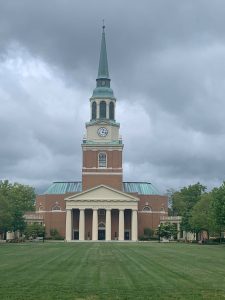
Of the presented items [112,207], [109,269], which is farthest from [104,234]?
[109,269]

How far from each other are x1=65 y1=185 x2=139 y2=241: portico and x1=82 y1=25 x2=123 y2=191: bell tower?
8.33 ft

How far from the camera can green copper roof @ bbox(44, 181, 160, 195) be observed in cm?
12875

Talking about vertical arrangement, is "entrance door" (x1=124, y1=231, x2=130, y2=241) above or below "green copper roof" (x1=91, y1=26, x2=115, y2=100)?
below

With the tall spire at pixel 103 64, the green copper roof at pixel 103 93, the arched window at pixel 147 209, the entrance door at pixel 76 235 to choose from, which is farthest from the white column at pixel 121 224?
the tall spire at pixel 103 64

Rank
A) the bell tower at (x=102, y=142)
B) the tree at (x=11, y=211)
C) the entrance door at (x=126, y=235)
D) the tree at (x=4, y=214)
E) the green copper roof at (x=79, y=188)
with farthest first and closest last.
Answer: the green copper roof at (x=79, y=188), the entrance door at (x=126, y=235), the bell tower at (x=102, y=142), the tree at (x=11, y=211), the tree at (x=4, y=214)

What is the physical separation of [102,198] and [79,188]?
1192 cm

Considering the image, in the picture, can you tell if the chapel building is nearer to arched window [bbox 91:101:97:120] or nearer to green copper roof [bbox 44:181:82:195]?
arched window [bbox 91:101:97:120]

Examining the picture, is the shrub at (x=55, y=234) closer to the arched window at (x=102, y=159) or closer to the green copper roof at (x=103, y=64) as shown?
the arched window at (x=102, y=159)

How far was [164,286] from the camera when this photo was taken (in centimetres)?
2342

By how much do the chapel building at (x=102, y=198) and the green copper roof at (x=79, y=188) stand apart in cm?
67

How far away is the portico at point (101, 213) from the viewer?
119 m

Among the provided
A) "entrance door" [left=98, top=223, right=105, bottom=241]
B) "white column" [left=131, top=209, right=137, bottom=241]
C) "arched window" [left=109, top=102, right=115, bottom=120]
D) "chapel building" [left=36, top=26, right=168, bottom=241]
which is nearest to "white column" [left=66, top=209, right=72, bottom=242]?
"chapel building" [left=36, top=26, right=168, bottom=241]

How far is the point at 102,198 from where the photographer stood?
393ft

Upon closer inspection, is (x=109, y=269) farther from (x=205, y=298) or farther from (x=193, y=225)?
(x=193, y=225)
